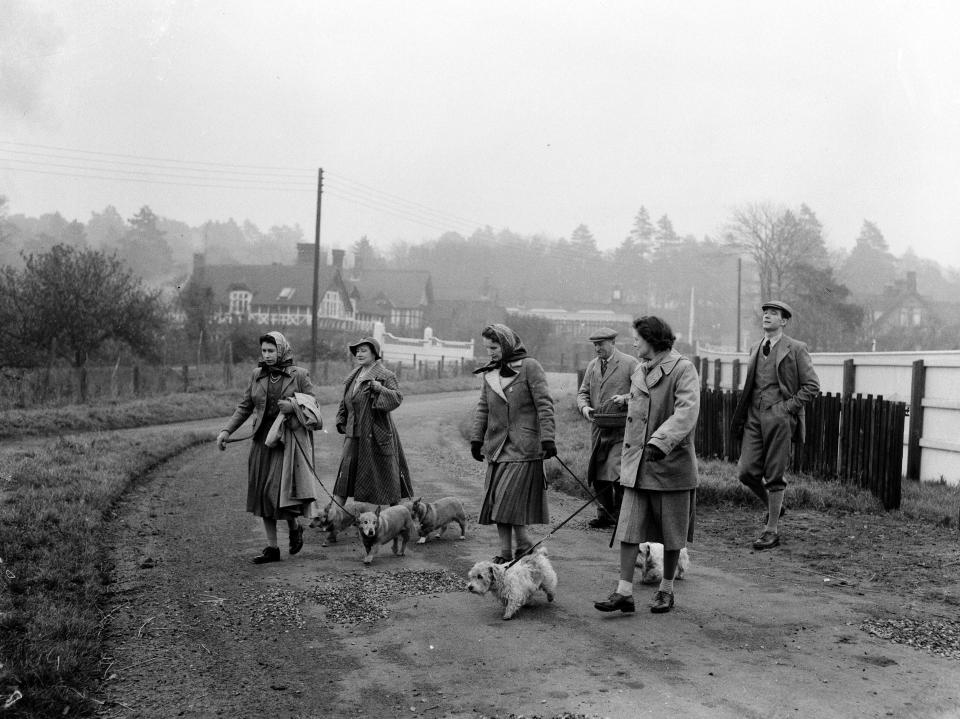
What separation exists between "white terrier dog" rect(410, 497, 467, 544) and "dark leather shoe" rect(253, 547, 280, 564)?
4.41 ft

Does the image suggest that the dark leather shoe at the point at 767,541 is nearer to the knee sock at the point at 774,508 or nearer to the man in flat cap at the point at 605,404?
the knee sock at the point at 774,508

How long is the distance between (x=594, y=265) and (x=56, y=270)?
293ft

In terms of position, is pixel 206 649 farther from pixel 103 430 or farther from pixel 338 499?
pixel 103 430

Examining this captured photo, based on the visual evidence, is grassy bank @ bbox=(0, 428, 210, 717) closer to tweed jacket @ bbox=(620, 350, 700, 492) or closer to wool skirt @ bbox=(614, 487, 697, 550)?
wool skirt @ bbox=(614, 487, 697, 550)

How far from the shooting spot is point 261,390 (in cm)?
814

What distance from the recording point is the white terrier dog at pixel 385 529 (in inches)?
303

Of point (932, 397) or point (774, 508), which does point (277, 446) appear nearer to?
point (774, 508)

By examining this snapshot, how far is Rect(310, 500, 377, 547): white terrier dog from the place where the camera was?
8.68 m

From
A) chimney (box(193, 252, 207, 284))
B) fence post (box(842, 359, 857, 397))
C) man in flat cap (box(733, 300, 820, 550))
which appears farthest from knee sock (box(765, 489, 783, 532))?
chimney (box(193, 252, 207, 284))

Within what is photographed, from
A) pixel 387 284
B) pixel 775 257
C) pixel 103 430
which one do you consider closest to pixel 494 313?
pixel 387 284

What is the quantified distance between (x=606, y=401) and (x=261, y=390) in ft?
11.6

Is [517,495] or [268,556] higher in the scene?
[517,495]

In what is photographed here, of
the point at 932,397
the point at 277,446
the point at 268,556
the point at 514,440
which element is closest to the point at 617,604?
the point at 514,440

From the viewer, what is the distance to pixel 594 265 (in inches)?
4434
